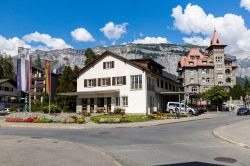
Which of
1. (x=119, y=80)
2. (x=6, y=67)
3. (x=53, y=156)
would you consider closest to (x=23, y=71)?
(x=119, y=80)

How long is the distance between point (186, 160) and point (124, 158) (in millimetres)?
2269

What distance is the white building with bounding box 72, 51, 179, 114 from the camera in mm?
47125

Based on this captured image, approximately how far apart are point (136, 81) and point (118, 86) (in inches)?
132

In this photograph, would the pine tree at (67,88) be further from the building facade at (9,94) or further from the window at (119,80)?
the building facade at (9,94)

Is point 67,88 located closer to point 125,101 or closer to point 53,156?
point 125,101

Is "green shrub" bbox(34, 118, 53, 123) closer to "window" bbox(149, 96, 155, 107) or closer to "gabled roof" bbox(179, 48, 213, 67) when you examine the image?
"window" bbox(149, 96, 155, 107)

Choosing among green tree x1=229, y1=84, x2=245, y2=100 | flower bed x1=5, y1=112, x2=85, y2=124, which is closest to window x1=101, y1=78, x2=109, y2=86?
flower bed x1=5, y1=112, x2=85, y2=124

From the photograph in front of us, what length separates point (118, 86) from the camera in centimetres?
4931

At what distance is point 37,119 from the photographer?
32719 mm

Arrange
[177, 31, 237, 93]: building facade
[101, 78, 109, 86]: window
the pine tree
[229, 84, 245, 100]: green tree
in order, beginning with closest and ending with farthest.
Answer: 1. [101, 78, 109, 86]: window
2. the pine tree
3. [229, 84, 245, 100]: green tree
4. [177, 31, 237, 93]: building facade

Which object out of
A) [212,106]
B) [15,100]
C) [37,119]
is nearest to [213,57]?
[212,106]

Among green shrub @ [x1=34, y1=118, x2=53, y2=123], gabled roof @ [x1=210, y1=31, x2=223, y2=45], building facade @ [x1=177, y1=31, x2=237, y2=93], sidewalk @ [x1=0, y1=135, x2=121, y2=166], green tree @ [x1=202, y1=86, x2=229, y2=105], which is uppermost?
gabled roof @ [x1=210, y1=31, x2=223, y2=45]

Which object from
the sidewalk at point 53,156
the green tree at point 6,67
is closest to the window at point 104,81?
the sidewalk at point 53,156

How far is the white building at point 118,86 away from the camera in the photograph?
155ft
